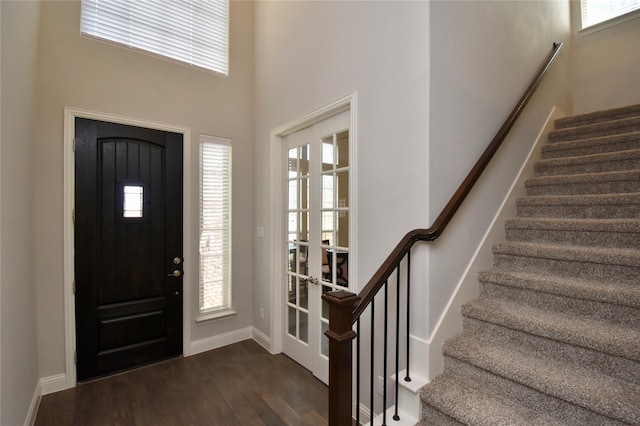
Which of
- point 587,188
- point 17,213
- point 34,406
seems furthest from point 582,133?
point 34,406

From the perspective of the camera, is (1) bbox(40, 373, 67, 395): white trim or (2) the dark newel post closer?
(2) the dark newel post

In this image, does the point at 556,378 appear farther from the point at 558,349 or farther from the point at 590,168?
the point at 590,168

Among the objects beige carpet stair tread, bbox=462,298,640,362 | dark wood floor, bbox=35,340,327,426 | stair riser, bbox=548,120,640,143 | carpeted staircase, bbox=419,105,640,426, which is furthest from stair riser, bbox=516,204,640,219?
dark wood floor, bbox=35,340,327,426

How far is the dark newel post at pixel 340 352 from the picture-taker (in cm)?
124

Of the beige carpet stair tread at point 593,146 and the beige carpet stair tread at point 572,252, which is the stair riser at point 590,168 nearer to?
the beige carpet stair tread at point 593,146

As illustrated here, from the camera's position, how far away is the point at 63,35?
97.0 inches

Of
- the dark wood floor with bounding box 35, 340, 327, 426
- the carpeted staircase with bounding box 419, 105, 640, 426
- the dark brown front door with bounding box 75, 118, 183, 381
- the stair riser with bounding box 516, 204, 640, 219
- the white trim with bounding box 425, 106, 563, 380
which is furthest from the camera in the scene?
the dark brown front door with bounding box 75, 118, 183, 381

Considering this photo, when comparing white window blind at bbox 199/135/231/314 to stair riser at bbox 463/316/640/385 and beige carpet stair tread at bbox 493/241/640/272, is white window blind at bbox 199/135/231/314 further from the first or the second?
beige carpet stair tread at bbox 493/241/640/272

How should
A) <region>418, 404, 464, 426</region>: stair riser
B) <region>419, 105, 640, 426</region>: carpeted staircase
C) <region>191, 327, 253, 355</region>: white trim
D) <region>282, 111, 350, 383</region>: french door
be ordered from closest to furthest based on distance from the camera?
<region>419, 105, 640, 426</region>: carpeted staircase
<region>418, 404, 464, 426</region>: stair riser
<region>282, 111, 350, 383</region>: french door
<region>191, 327, 253, 355</region>: white trim

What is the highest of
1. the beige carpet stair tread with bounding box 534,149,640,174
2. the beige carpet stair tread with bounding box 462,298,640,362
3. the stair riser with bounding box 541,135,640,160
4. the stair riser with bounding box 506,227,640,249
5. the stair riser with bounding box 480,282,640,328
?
the stair riser with bounding box 541,135,640,160

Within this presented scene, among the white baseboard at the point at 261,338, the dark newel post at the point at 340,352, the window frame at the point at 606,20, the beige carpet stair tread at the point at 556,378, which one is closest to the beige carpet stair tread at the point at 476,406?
the beige carpet stair tread at the point at 556,378

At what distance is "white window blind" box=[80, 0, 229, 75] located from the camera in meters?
2.66

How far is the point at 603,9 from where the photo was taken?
3623mm

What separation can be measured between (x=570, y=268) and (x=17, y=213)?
11.5 feet
